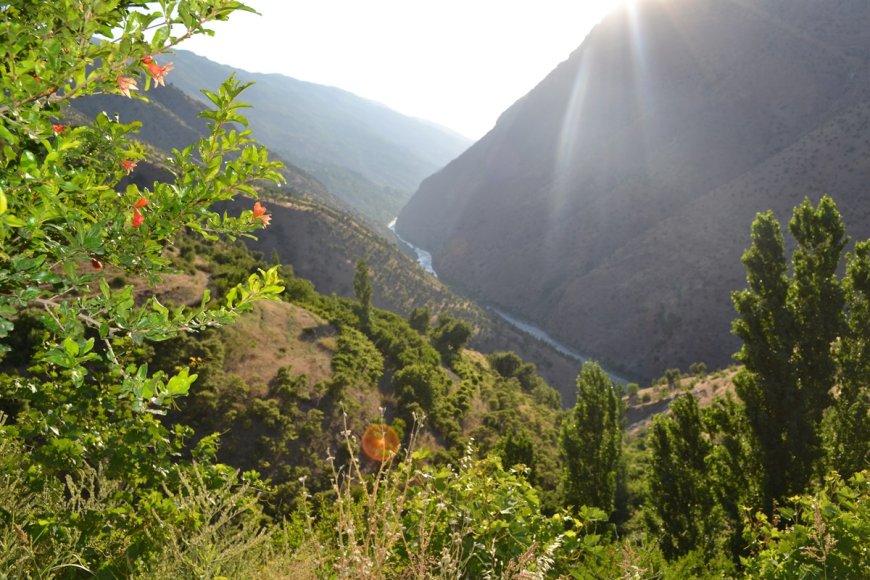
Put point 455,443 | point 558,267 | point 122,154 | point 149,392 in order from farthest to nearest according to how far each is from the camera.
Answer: point 558,267
point 455,443
point 122,154
point 149,392

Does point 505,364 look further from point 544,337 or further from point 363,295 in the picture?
point 544,337

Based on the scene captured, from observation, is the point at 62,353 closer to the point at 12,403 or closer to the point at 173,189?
the point at 173,189

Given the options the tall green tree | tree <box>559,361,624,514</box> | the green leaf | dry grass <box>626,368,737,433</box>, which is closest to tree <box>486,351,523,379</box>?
dry grass <box>626,368,737,433</box>

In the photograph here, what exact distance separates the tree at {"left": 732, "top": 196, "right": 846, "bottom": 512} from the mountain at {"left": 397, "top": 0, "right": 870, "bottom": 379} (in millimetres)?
60828

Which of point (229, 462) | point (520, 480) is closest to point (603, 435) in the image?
point (520, 480)

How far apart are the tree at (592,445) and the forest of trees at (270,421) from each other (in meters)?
0.08

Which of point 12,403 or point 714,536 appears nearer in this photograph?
point 714,536

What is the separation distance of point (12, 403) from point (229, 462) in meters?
7.50

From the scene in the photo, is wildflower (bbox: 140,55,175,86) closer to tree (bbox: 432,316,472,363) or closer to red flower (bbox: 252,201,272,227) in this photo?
red flower (bbox: 252,201,272,227)

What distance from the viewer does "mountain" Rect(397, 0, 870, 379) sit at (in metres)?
70.8

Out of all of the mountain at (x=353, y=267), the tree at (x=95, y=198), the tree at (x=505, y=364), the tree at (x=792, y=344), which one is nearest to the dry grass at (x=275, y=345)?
the tree at (x=792, y=344)

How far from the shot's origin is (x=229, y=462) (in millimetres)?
18578

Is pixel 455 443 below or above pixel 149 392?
below

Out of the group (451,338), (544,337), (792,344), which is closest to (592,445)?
(792,344)
